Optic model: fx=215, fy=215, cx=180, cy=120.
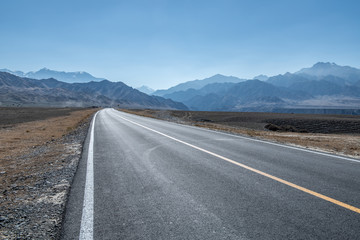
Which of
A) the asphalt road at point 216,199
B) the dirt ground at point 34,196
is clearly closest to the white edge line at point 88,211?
the asphalt road at point 216,199

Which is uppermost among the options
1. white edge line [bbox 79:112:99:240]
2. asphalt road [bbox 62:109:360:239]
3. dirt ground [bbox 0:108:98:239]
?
asphalt road [bbox 62:109:360:239]

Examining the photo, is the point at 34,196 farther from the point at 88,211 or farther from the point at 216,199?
the point at 216,199

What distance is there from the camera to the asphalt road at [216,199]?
9.32 ft

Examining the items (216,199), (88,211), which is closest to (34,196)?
(88,211)

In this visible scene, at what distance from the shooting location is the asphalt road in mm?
2840

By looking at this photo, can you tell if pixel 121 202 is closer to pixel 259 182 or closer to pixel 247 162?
pixel 259 182

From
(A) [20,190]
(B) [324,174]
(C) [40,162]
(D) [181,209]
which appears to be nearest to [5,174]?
(C) [40,162]

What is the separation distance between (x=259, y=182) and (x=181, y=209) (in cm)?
203

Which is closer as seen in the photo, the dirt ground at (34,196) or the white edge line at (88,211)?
the white edge line at (88,211)

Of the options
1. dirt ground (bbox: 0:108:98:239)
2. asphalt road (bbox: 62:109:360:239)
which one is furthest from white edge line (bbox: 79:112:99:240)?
dirt ground (bbox: 0:108:98:239)

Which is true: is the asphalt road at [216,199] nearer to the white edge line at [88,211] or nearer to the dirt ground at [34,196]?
the white edge line at [88,211]

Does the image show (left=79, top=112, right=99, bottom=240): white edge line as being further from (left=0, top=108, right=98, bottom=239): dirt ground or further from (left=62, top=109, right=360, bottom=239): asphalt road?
(left=0, top=108, right=98, bottom=239): dirt ground

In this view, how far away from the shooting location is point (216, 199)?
3.79m

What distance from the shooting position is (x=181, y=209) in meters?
3.45
